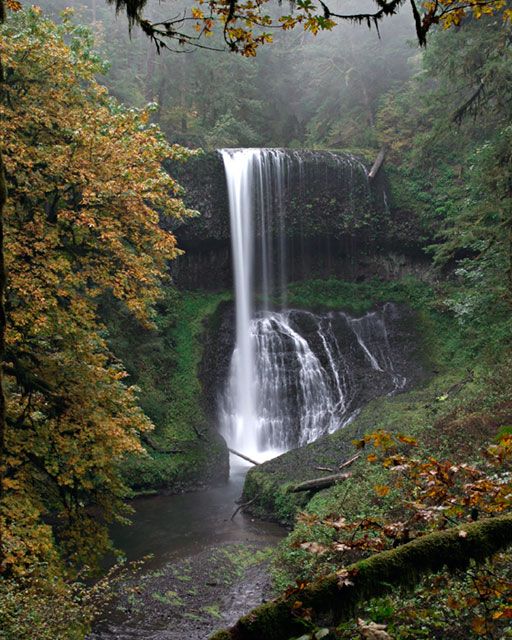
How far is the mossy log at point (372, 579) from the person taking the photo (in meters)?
2.56

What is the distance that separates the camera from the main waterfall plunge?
21.7m

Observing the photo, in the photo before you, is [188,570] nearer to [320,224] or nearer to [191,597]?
[191,597]

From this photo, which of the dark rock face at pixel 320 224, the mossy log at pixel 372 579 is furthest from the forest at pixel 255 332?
the dark rock face at pixel 320 224

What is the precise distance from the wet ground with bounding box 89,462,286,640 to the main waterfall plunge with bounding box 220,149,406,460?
5.83 m

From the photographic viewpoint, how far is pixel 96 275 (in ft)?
31.2

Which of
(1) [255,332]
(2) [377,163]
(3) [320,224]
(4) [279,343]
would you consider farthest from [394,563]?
(2) [377,163]

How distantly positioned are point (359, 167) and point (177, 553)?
1965 cm

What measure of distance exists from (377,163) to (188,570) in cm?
2090

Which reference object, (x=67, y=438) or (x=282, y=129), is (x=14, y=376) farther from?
(x=282, y=129)

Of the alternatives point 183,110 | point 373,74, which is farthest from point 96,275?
point 373,74

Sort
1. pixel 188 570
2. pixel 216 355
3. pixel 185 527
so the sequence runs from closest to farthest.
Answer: pixel 188 570 → pixel 185 527 → pixel 216 355

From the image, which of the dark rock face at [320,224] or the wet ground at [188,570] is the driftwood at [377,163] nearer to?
the dark rock face at [320,224]

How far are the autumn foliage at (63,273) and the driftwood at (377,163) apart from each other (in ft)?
58.2

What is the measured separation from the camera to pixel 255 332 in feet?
78.4
